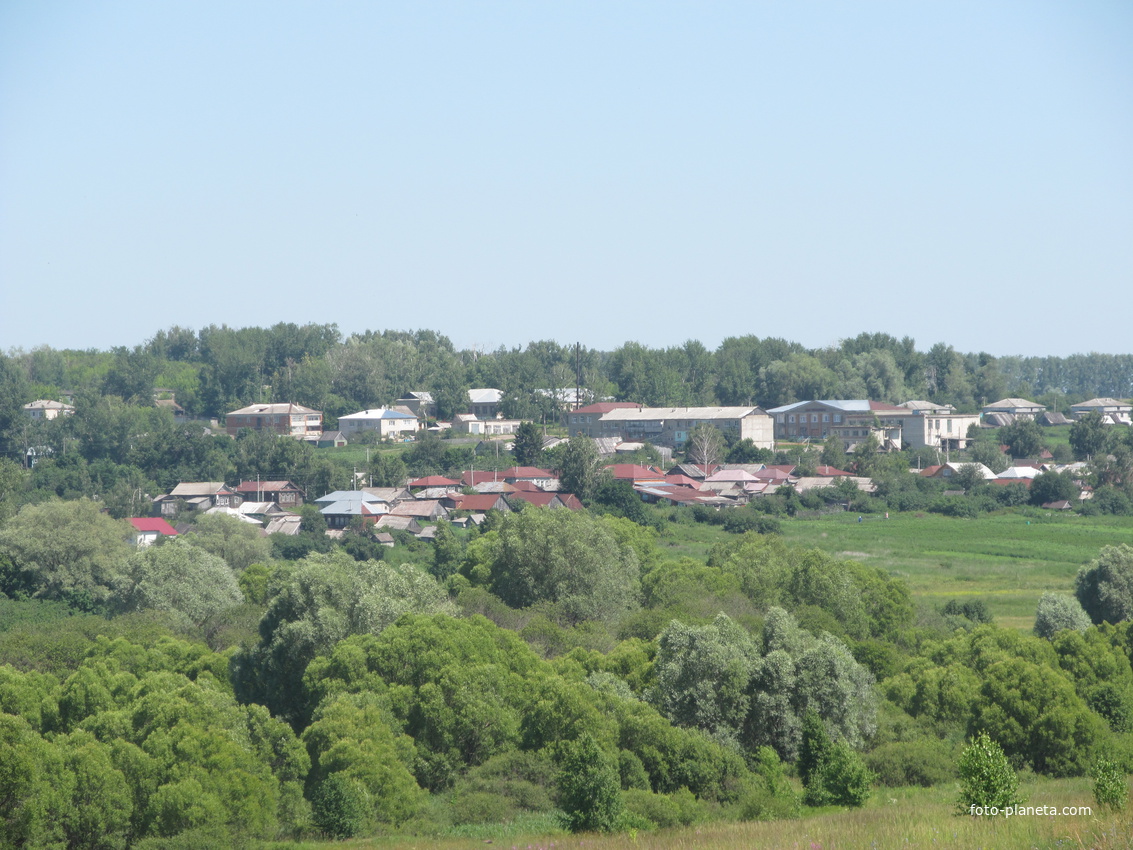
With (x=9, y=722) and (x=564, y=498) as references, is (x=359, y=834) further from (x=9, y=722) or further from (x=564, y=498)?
(x=564, y=498)

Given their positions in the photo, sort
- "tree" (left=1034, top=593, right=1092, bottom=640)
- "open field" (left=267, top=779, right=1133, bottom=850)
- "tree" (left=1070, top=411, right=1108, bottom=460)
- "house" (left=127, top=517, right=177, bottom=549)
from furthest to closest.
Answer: "tree" (left=1070, top=411, right=1108, bottom=460), "house" (left=127, top=517, right=177, bottom=549), "tree" (left=1034, top=593, right=1092, bottom=640), "open field" (left=267, top=779, right=1133, bottom=850)

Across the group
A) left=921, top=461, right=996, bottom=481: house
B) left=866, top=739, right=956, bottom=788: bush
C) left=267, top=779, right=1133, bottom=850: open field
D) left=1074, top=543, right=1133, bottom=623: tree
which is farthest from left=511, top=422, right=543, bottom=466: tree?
left=267, top=779, right=1133, bottom=850: open field

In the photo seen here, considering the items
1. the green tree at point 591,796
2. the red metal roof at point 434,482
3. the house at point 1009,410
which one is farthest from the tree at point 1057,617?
the house at point 1009,410

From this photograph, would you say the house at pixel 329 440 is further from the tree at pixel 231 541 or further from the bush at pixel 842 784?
the bush at pixel 842 784

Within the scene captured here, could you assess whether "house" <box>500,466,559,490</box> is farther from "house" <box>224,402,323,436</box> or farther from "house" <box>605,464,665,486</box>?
"house" <box>224,402,323,436</box>

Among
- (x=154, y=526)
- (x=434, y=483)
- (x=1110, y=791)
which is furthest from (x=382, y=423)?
(x=1110, y=791)

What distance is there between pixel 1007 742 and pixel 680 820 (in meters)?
8.31

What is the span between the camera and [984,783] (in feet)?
44.7

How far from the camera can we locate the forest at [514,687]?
19.2 m

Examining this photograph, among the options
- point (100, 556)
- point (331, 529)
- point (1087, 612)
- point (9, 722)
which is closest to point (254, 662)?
point (9, 722)

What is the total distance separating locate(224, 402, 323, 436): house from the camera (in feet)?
319

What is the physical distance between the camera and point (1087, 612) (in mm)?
37938

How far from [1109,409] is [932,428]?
96.2ft

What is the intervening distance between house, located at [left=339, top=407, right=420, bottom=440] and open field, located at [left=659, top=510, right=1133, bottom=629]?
39049 millimetres
